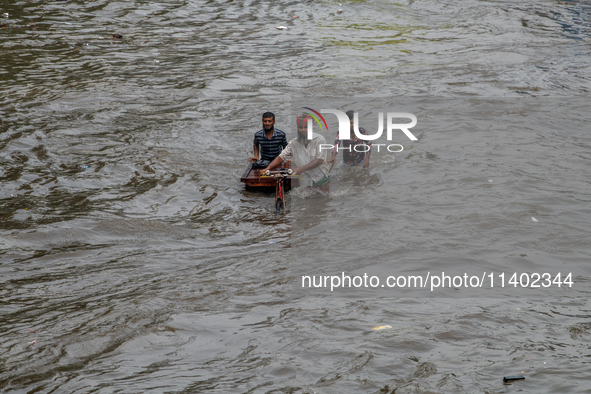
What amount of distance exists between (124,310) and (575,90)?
15799 mm

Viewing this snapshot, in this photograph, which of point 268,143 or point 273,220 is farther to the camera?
point 268,143

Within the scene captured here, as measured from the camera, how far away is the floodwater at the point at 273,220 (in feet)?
18.6

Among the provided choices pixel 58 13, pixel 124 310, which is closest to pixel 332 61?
pixel 58 13

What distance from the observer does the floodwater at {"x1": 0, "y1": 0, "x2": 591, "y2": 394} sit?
5.66 metres

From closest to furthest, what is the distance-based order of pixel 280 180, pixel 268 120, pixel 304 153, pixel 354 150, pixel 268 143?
pixel 280 180, pixel 304 153, pixel 268 120, pixel 268 143, pixel 354 150

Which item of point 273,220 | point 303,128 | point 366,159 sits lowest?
point 273,220

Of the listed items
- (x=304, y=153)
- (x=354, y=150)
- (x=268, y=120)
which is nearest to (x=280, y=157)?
(x=304, y=153)

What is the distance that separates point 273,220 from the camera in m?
9.87

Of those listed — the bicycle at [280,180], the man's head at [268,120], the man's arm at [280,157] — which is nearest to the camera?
the bicycle at [280,180]

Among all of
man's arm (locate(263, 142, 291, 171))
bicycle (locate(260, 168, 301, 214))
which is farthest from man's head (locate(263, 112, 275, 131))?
bicycle (locate(260, 168, 301, 214))

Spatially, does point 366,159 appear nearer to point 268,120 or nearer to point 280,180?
point 268,120

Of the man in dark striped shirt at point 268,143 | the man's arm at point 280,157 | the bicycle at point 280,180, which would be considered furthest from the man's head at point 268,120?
the bicycle at point 280,180

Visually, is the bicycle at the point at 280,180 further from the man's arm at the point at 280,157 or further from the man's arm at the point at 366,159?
the man's arm at the point at 366,159

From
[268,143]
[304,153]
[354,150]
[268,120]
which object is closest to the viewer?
[304,153]
